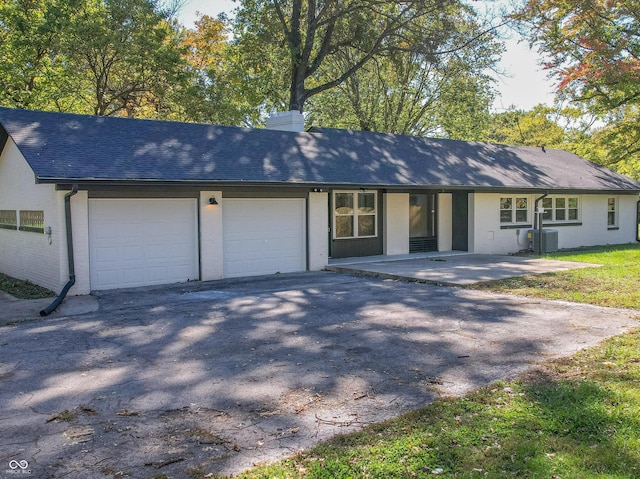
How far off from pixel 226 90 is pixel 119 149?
43.6ft

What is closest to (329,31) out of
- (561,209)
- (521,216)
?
(521,216)

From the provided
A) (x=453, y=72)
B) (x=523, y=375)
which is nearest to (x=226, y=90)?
(x=453, y=72)

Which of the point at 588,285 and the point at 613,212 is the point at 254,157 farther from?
the point at 613,212

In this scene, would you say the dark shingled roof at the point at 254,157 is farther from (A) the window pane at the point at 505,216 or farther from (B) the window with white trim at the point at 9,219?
(B) the window with white trim at the point at 9,219

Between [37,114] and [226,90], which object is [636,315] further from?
[226,90]

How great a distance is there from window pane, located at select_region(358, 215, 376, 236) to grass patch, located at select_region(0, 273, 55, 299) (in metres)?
9.01

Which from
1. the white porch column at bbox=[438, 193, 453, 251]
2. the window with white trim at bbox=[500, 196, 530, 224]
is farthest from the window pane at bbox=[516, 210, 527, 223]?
the white porch column at bbox=[438, 193, 453, 251]

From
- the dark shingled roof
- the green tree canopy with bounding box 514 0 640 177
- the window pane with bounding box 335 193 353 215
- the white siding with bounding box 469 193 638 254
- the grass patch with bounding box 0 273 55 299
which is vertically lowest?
the grass patch with bounding box 0 273 55 299

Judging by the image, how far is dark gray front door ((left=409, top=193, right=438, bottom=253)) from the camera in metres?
18.2

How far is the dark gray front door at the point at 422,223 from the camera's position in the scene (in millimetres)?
18203

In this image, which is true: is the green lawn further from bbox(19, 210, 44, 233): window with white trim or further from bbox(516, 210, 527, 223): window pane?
bbox(516, 210, 527, 223): window pane

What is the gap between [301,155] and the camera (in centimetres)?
1551

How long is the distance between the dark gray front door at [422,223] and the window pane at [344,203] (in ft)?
8.09

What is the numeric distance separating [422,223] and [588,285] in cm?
777
